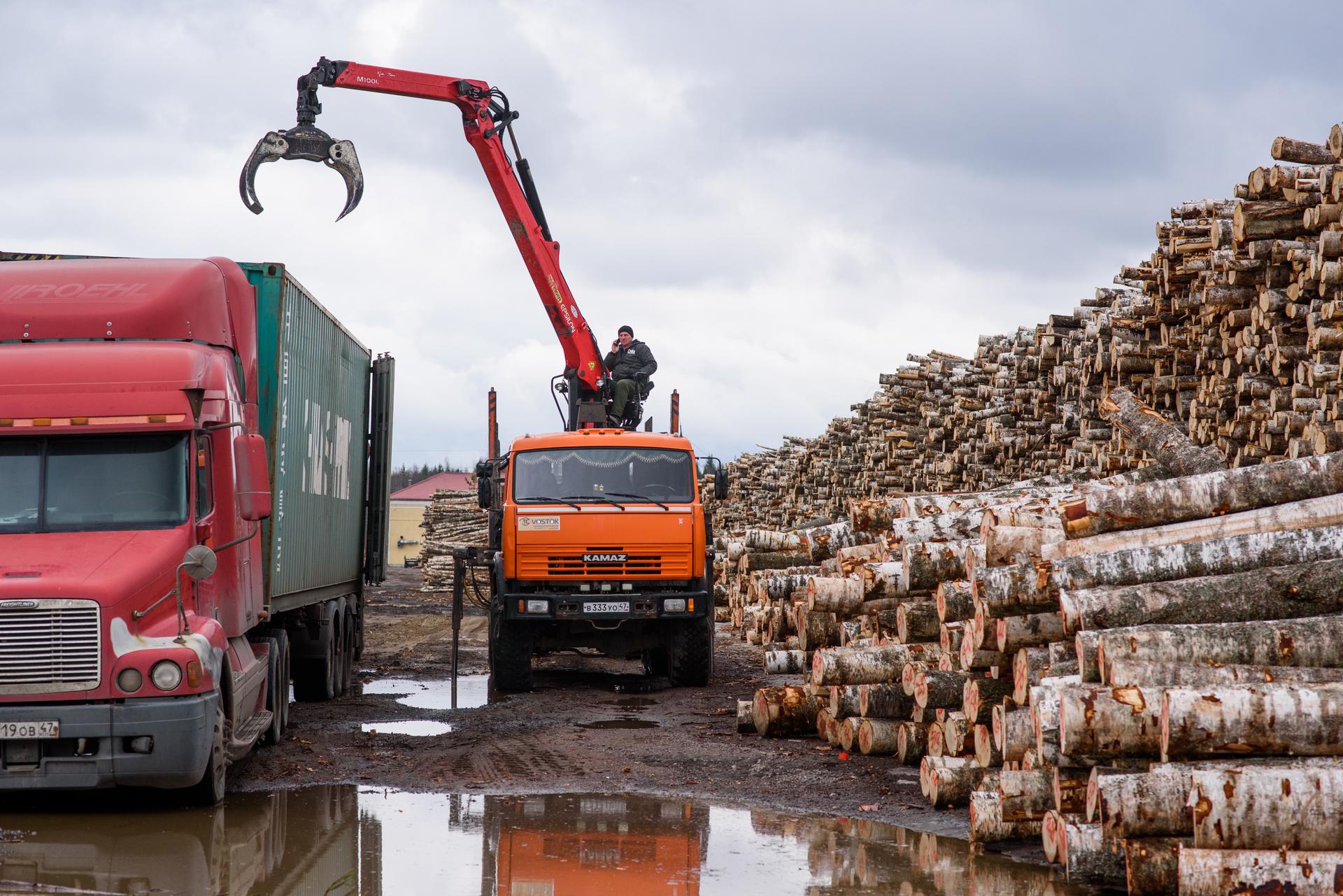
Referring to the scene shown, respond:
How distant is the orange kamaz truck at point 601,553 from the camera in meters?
14.4

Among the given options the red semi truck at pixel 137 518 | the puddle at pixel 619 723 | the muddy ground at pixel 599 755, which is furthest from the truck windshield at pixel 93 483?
the puddle at pixel 619 723

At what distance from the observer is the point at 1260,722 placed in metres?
6.35

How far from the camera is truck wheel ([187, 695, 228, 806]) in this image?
329 inches

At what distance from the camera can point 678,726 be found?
12391 millimetres

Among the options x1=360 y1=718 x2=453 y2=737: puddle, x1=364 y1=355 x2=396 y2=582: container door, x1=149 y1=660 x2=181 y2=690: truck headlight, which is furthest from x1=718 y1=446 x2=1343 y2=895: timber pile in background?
x1=364 y1=355 x2=396 y2=582: container door

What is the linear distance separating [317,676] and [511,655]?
2.09m

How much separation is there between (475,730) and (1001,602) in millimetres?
5456

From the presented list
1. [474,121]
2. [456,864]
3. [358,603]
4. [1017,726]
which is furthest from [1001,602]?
[474,121]

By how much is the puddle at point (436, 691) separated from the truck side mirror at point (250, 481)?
16.9 ft

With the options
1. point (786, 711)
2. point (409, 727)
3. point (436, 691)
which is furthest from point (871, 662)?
point (436, 691)

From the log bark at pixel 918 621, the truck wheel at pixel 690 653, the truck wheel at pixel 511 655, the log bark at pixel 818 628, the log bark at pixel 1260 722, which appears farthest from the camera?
the truck wheel at pixel 690 653

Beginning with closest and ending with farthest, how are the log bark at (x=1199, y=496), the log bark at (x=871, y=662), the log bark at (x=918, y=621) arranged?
the log bark at (x=1199, y=496), the log bark at (x=918, y=621), the log bark at (x=871, y=662)

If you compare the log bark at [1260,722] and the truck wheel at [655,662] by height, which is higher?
the log bark at [1260,722]

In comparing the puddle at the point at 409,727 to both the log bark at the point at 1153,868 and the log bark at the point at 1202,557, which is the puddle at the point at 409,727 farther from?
the log bark at the point at 1153,868
